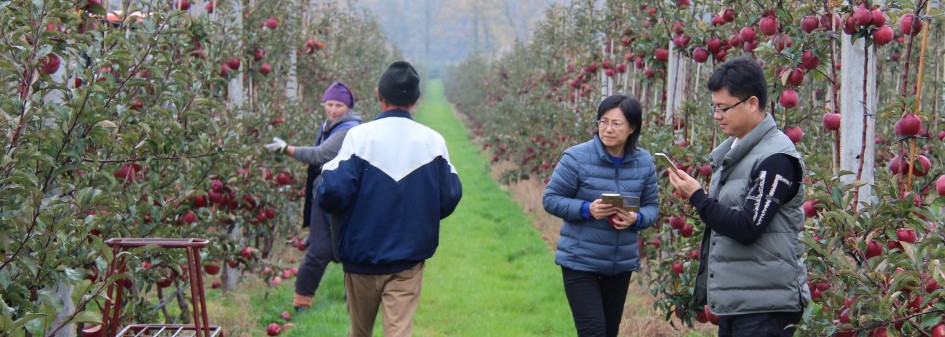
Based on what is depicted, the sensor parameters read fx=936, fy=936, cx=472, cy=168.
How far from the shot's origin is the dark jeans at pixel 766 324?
2904 millimetres

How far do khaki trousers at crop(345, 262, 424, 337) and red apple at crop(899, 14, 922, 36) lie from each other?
6.64ft

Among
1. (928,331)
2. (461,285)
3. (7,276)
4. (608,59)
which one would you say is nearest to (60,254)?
(7,276)

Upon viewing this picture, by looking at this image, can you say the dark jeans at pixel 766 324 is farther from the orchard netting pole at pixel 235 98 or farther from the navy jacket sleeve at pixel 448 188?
the orchard netting pole at pixel 235 98

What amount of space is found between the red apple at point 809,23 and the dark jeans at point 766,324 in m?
1.19

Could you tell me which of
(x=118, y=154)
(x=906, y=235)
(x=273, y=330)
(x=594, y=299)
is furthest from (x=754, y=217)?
(x=273, y=330)

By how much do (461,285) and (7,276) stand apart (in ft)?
17.5

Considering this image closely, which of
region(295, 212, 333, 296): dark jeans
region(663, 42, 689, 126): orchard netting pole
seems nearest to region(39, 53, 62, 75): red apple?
region(295, 212, 333, 296): dark jeans

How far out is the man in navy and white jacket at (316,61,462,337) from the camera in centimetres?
365

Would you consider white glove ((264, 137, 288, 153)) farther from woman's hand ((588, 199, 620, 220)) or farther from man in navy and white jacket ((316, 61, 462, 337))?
woman's hand ((588, 199, 620, 220))

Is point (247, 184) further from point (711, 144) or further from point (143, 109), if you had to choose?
point (711, 144)

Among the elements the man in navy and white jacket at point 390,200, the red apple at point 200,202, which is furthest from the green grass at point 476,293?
the man in navy and white jacket at point 390,200

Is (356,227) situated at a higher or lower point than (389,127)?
lower

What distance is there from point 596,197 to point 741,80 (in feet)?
3.85

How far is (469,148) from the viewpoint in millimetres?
23094
